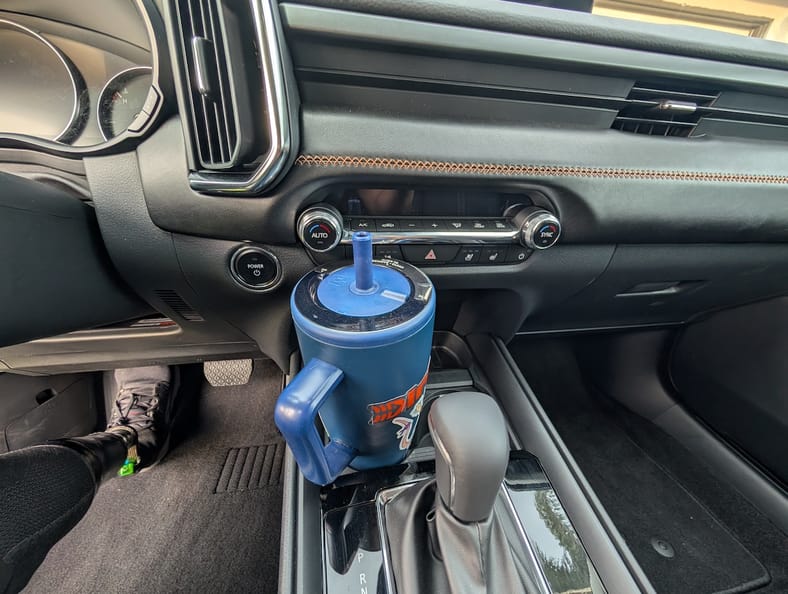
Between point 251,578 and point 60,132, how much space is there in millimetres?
1000

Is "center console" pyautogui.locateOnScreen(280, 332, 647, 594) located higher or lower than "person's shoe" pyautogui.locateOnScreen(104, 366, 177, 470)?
higher

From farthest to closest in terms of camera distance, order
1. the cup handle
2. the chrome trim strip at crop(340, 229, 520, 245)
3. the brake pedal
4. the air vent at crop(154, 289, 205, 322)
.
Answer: the brake pedal < the air vent at crop(154, 289, 205, 322) < the chrome trim strip at crop(340, 229, 520, 245) < the cup handle

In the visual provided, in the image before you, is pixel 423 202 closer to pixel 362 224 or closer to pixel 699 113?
pixel 362 224

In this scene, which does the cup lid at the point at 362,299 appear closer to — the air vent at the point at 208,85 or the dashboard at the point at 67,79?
the air vent at the point at 208,85

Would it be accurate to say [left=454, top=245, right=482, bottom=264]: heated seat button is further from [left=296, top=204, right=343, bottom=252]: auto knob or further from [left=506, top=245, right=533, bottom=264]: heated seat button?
[left=296, top=204, right=343, bottom=252]: auto knob

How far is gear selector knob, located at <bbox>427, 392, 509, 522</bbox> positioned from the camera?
0.32 m

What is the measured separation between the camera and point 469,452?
1.04ft

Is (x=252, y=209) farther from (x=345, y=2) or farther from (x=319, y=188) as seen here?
(x=345, y=2)

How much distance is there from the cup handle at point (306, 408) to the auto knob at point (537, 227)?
0.41 metres

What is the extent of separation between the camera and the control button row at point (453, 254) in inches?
22.8

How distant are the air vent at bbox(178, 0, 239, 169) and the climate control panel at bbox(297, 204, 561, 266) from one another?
143 mm

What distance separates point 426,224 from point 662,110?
0.45m

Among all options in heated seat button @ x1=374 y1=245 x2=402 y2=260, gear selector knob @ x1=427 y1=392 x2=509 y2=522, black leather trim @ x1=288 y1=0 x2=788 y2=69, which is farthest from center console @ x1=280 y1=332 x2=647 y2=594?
black leather trim @ x1=288 y1=0 x2=788 y2=69

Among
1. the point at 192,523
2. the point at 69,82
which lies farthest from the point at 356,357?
the point at 192,523
